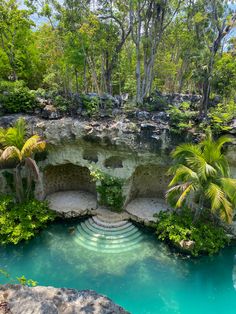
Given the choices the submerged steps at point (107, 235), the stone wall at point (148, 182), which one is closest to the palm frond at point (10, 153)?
the submerged steps at point (107, 235)

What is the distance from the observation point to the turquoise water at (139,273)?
8180 mm

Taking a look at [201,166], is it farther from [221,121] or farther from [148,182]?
[148,182]

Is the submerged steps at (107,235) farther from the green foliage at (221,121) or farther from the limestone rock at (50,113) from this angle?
the green foliage at (221,121)

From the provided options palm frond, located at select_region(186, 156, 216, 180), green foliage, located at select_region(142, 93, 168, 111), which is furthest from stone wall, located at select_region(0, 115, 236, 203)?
palm frond, located at select_region(186, 156, 216, 180)

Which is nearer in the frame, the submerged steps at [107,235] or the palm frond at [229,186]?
the palm frond at [229,186]

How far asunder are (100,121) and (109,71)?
6.53m

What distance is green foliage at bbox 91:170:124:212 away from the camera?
11828 mm

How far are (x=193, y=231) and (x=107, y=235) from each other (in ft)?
12.4

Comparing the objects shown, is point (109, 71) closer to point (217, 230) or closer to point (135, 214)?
point (135, 214)

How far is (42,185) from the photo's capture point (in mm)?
12836

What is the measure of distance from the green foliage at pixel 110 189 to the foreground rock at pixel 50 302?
5943mm

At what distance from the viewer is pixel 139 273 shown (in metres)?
9.22

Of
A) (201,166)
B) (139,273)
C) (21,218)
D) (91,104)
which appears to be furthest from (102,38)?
(139,273)

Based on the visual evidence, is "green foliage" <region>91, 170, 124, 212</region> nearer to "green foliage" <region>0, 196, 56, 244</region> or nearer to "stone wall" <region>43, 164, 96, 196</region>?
"stone wall" <region>43, 164, 96, 196</region>
